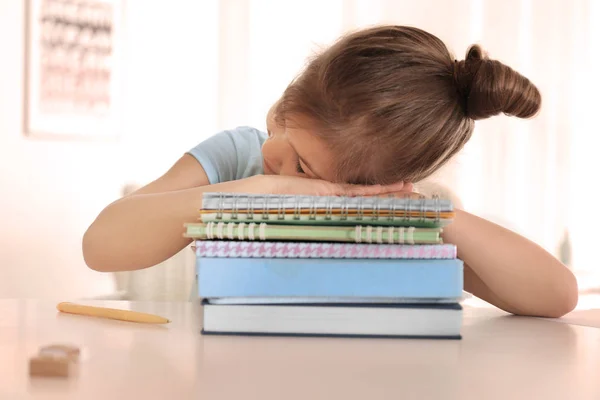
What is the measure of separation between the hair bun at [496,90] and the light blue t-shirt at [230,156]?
0.54 metres

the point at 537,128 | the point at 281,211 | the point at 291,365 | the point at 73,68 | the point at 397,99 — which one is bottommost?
the point at 291,365

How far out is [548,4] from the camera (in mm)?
2977

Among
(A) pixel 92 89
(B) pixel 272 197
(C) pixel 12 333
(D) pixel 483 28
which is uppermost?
(D) pixel 483 28

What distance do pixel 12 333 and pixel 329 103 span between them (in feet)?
1.83

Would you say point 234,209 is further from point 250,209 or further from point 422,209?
point 422,209

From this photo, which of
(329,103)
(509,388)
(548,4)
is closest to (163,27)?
(548,4)

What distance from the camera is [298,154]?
1092 mm

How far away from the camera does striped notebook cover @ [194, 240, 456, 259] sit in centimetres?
63

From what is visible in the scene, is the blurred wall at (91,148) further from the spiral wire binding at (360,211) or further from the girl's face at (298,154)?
the spiral wire binding at (360,211)

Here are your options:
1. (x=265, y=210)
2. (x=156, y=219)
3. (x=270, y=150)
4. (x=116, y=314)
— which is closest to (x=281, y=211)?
A: (x=265, y=210)

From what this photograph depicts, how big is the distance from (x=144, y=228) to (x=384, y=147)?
1.20ft

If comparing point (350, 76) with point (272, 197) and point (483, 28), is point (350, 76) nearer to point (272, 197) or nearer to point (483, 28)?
point (272, 197)

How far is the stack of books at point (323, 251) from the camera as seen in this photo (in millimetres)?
634

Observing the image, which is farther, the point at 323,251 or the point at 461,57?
the point at 461,57
